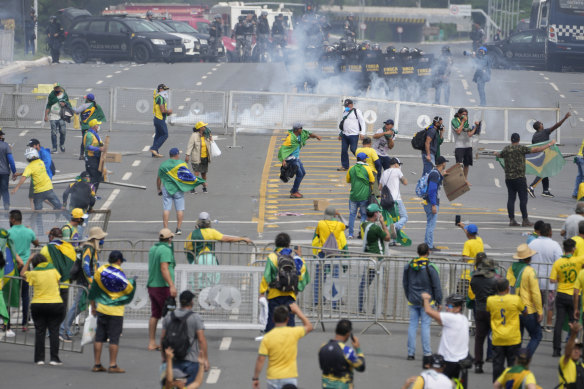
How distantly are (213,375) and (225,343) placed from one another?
59.1 inches

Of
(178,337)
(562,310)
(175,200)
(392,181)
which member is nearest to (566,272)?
(562,310)

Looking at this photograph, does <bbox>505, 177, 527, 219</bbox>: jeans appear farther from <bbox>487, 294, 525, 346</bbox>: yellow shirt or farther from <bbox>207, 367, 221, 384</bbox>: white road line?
<bbox>207, 367, 221, 384</bbox>: white road line

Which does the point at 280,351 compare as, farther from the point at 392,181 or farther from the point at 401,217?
the point at 401,217

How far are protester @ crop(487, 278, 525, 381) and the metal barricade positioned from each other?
4932 mm

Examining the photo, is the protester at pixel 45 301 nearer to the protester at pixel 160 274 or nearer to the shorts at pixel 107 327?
the shorts at pixel 107 327

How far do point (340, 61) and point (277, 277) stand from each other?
91.9ft

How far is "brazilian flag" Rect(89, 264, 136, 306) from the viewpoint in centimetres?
1270

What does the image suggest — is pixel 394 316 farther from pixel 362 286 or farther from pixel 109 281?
pixel 109 281

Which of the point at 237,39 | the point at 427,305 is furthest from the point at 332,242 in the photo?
the point at 237,39

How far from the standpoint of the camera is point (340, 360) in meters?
10.1

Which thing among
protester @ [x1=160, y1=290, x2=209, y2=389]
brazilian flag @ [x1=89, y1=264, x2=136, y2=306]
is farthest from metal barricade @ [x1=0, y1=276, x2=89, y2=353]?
protester @ [x1=160, y1=290, x2=209, y2=389]

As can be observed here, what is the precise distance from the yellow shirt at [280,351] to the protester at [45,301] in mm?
3458

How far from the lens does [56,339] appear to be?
13.1 meters

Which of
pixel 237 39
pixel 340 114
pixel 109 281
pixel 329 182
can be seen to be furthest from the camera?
pixel 237 39
